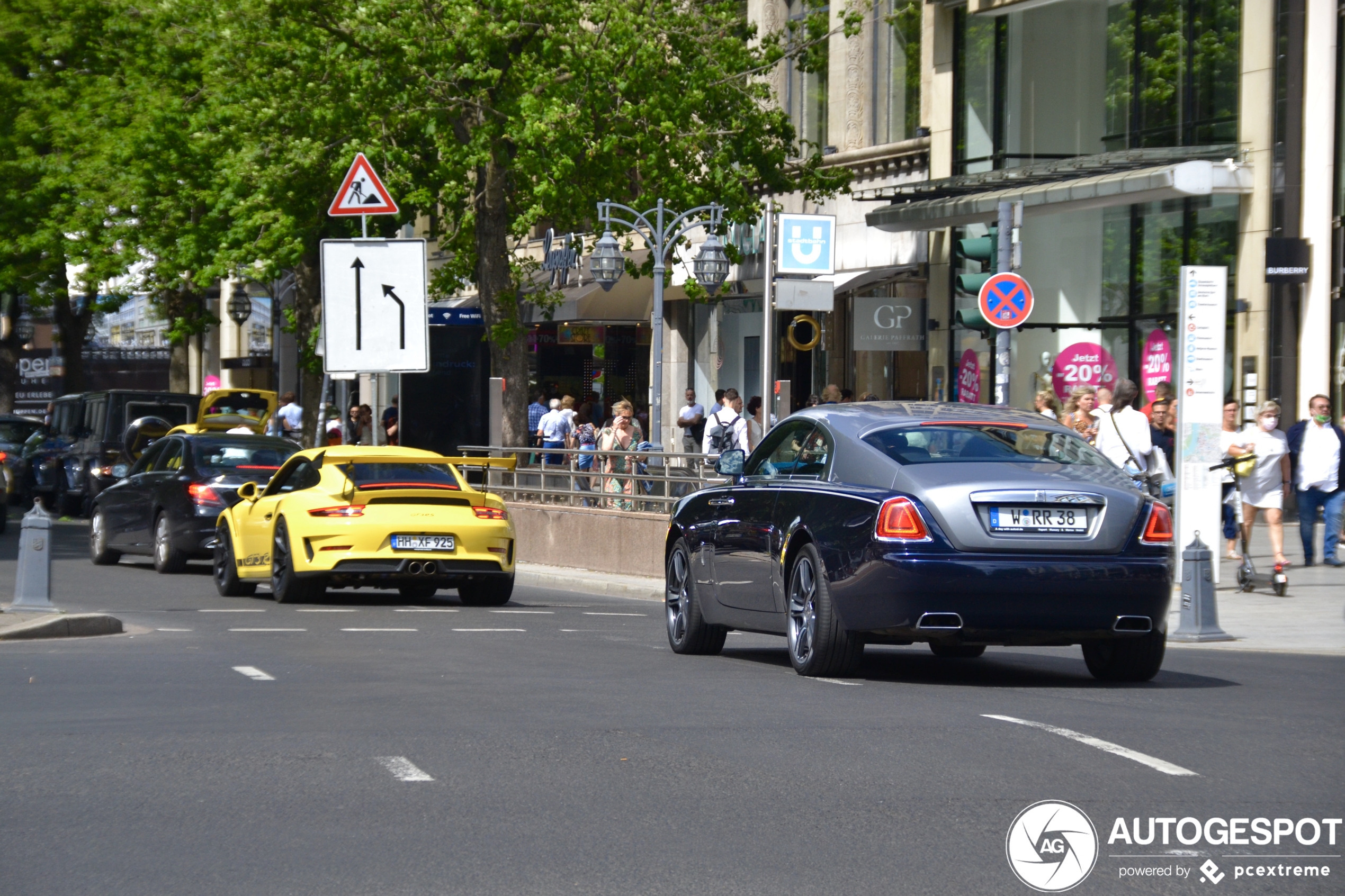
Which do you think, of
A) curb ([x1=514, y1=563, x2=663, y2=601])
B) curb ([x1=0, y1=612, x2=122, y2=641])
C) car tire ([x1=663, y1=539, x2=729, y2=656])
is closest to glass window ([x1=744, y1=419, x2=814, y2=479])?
car tire ([x1=663, y1=539, x2=729, y2=656])

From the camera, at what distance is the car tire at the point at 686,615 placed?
12602 mm

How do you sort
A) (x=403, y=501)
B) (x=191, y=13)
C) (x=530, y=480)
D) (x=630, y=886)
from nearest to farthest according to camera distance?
1. (x=630, y=886)
2. (x=403, y=501)
3. (x=530, y=480)
4. (x=191, y=13)

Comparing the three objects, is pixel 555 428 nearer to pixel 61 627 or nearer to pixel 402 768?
pixel 61 627

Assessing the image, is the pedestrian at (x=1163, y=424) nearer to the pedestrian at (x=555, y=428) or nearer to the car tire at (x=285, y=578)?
the car tire at (x=285, y=578)

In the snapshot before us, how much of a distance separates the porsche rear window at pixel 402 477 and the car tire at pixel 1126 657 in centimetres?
711

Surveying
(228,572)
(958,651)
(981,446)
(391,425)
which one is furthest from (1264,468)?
(391,425)

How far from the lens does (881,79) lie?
33.5 meters

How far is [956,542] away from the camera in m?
10.2

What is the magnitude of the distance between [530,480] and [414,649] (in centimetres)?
1112

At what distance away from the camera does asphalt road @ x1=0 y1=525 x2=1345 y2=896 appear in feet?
20.0

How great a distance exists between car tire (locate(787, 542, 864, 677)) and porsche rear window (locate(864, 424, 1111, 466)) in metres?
0.72

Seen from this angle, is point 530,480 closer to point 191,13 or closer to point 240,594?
point 240,594

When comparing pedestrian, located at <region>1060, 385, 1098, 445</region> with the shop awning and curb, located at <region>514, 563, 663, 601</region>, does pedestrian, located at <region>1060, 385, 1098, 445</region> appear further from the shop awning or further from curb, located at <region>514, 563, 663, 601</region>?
the shop awning

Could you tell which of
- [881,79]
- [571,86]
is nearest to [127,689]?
[571,86]
